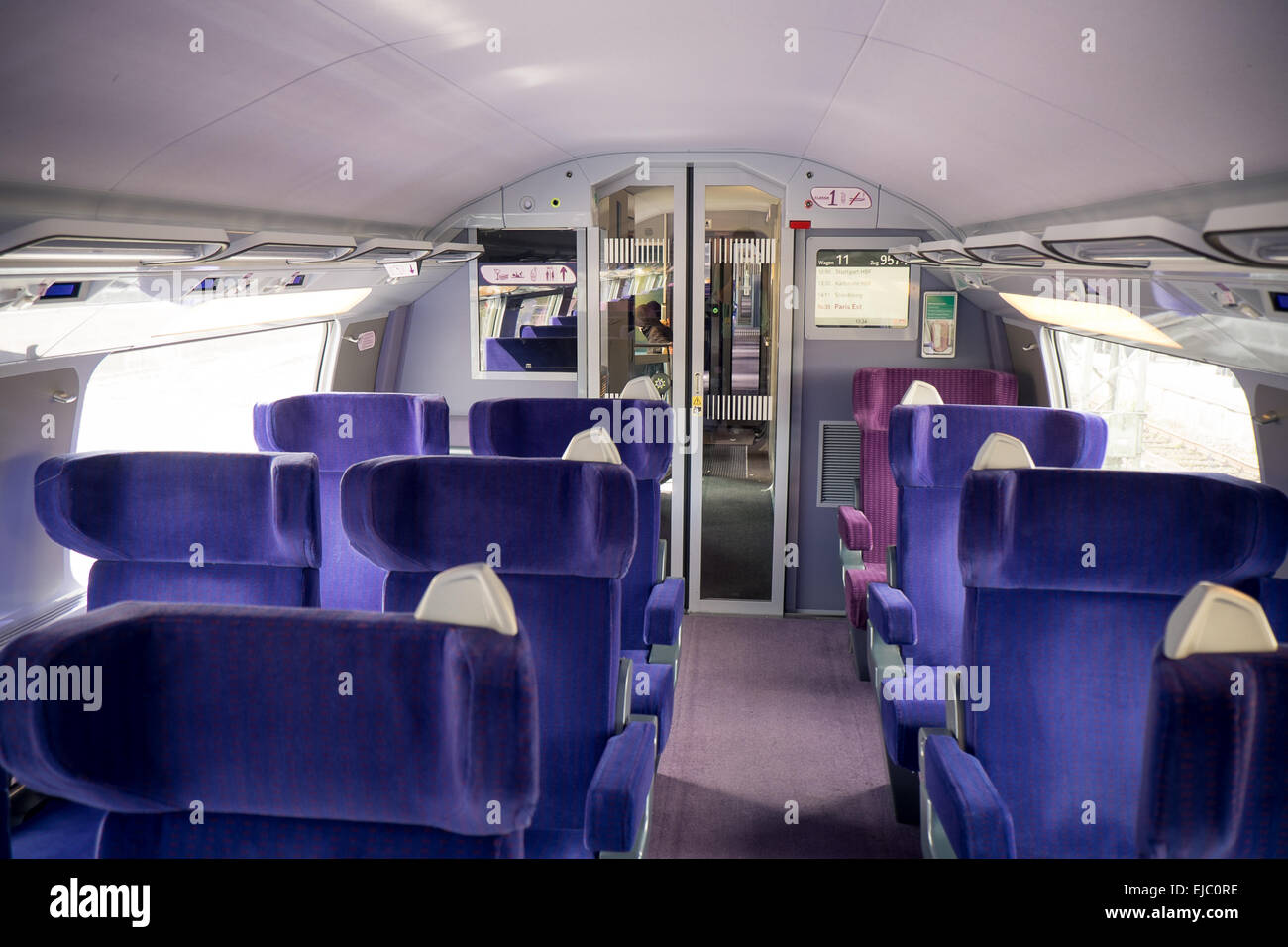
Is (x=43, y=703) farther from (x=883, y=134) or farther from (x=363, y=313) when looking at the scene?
(x=363, y=313)

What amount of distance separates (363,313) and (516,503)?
11.4 ft

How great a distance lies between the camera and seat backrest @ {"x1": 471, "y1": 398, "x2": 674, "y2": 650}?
379 cm

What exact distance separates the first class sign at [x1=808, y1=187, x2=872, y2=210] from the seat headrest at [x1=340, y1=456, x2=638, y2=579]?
13.0 feet

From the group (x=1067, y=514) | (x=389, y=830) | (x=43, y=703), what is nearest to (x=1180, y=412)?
(x=1067, y=514)

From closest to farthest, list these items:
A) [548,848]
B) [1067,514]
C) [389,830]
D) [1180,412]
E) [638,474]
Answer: [389,830] → [1067,514] → [548,848] → [638,474] → [1180,412]

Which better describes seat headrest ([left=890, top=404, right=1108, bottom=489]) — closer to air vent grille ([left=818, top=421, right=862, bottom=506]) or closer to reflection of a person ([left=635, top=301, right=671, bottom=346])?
air vent grille ([left=818, top=421, right=862, bottom=506])

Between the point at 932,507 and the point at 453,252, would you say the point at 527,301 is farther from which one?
the point at 932,507

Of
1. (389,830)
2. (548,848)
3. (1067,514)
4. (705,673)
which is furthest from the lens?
(705,673)

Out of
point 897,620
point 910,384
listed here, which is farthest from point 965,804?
point 910,384

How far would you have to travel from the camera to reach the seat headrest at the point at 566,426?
3.79 m

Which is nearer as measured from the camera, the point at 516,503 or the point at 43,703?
the point at 43,703

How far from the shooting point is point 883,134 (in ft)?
12.9

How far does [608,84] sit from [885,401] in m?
2.63

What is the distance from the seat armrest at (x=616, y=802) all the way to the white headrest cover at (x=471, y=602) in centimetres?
98
